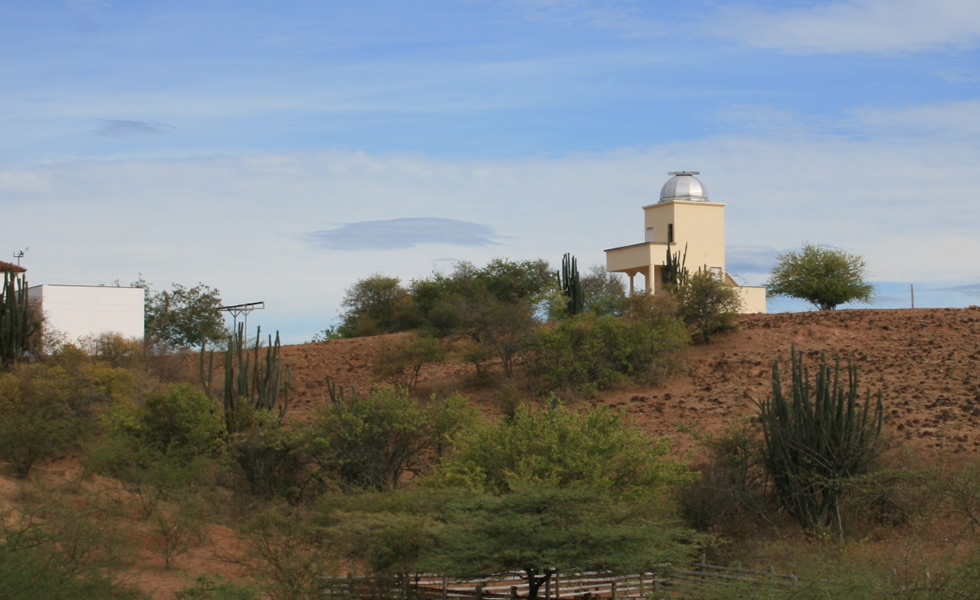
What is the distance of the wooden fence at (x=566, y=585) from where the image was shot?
18875mm

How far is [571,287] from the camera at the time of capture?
45.5m

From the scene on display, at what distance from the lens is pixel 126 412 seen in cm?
3006

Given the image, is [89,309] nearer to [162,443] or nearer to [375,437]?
[162,443]

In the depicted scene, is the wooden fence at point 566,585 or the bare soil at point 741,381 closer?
the wooden fence at point 566,585

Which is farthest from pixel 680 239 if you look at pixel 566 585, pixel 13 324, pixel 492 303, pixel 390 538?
pixel 390 538

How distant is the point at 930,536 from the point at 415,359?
19722 millimetres

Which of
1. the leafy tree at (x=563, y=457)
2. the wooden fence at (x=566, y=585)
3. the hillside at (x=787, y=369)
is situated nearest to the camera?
the wooden fence at (x=566, y=585)

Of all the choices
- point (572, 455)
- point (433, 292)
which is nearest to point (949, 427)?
point (572, 455)

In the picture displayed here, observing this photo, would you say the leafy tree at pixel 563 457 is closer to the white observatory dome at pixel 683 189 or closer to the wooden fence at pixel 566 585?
the wooden fence at pixel 566 585

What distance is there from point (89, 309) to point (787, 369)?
2333 cm

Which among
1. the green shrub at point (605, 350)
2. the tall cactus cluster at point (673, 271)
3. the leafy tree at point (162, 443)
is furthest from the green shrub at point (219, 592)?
the tall cactus cluster at point (673, 271)

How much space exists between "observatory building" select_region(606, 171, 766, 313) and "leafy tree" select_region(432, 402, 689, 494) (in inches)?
883

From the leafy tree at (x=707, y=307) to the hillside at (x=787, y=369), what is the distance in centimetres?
56

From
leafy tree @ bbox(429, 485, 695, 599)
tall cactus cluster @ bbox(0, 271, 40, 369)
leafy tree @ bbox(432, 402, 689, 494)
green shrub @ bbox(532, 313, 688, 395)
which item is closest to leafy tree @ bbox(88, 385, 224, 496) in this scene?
tall cactus cluster @ bbox(0, 271, 40, 369)
